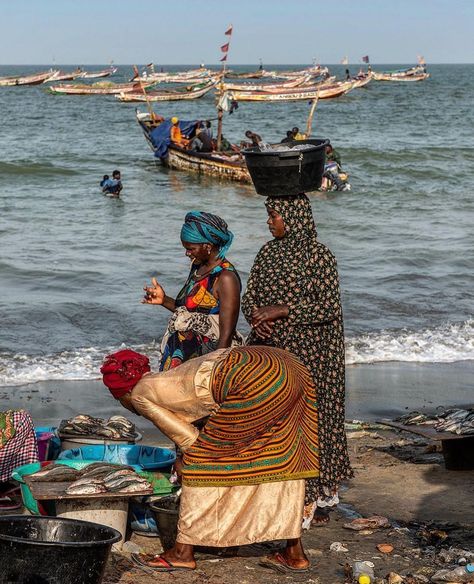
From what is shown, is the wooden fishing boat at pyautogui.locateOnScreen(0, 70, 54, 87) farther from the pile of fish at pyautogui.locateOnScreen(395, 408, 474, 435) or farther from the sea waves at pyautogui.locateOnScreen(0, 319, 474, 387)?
the pile of fish at pyautogui.locateOnScreen(395, 408, 474, 435)

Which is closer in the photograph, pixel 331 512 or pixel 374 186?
pixel 331 512

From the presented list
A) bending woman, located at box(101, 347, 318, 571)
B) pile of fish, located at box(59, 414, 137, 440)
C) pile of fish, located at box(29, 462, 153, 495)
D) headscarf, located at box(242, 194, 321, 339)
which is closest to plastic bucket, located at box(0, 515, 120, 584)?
bending woman, located at box(101, 347, 318, 571)

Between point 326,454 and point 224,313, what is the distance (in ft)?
2.48

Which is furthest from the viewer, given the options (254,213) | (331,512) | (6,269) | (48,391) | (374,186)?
(374,186)

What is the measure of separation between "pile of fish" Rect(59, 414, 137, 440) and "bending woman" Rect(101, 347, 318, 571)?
1272mm

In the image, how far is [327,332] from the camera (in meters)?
4.53

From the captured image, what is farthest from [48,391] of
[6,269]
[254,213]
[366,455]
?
[254,213]

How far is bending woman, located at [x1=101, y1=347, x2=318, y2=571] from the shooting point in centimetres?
387

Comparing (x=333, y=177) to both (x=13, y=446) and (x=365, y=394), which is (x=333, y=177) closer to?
(x=365, y=394)

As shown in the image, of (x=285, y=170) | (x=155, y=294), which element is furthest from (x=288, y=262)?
(x=155, y=294)

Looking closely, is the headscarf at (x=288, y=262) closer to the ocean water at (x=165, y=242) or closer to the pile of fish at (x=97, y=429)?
the pile of fish at (x=97, y=429)

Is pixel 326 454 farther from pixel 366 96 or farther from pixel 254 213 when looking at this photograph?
pixel 366 96

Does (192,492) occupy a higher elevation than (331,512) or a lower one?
higher

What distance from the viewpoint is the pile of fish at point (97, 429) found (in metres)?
5.38
